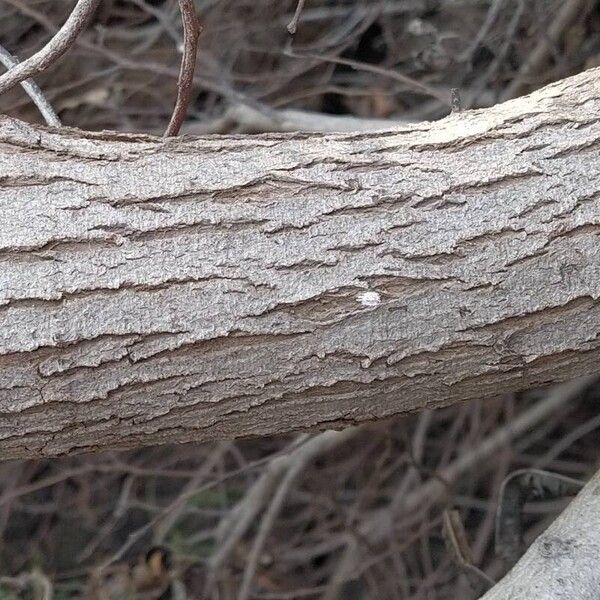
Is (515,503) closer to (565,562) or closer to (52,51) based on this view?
(565,562)

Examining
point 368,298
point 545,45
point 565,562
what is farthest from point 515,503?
point 545,45

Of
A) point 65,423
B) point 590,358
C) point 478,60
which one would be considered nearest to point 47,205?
point 65,423

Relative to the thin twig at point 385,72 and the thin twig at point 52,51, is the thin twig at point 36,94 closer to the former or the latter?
the thin twig at point 52,51

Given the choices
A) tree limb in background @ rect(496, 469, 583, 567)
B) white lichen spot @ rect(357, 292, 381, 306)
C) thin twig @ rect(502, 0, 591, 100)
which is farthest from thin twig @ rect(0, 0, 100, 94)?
thin twig @ rect(502, 0, 591, 100)

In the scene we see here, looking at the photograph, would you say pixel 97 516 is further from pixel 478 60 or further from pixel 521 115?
pixel 521 115

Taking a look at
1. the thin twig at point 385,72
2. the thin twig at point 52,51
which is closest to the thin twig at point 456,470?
the thin twig at point 385,72

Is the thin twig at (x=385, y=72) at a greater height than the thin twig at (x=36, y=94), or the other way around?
the thin twig at (x=385, y=72)

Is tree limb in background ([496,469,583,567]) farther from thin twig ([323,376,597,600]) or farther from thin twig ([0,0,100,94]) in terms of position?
thin twig ([0,0,100,94])
